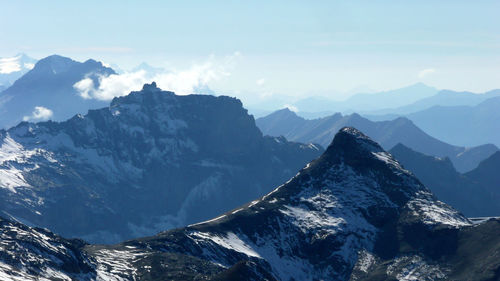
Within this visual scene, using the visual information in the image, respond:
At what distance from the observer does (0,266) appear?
19975 centimetres

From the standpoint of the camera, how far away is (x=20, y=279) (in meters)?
193

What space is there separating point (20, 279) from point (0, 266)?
411 inches
